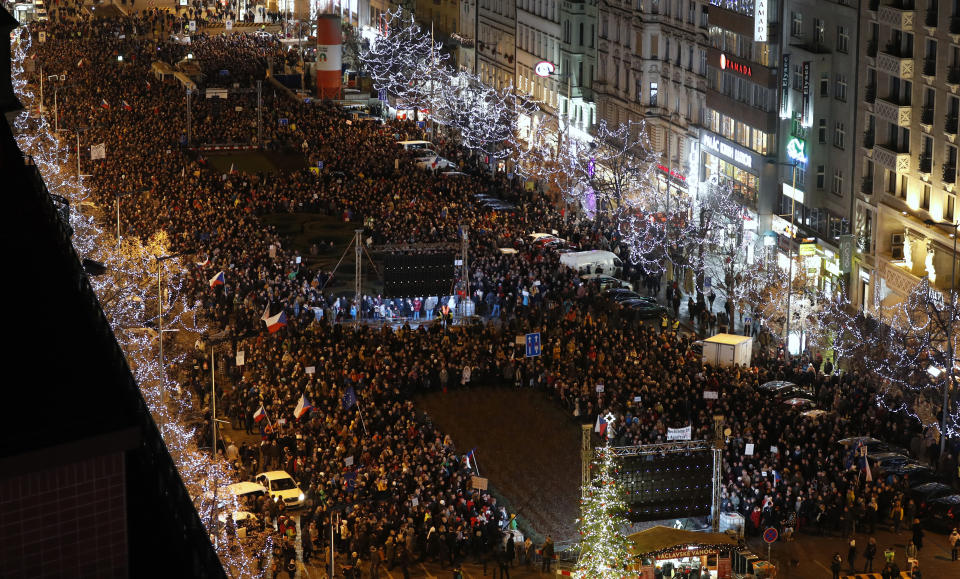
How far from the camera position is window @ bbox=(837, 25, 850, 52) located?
6812cm

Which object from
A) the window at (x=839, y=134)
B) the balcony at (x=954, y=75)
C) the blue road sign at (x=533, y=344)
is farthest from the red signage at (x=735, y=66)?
the blue road sign at (x=533, y=344)

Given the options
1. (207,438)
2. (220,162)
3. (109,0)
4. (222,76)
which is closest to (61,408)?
(207,438)

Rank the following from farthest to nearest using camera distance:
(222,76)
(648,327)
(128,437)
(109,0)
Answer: (109,0)
(222,76)
(648,327)
(128,437)

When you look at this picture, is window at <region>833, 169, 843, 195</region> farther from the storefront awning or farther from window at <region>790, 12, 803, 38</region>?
the storefront awning

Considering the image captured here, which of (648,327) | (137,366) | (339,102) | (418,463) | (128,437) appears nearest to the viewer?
(128,437)

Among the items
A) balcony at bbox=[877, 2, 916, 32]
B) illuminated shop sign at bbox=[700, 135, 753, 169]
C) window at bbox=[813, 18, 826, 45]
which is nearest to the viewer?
balcony at bbox=[877, 2, 916, 32]

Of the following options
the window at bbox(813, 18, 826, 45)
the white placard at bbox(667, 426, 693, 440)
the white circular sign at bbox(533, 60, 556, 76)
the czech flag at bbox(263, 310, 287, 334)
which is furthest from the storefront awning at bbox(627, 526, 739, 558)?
the white circular sign at bbox(533, 60, 556, 76)

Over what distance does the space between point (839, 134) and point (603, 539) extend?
137 feet

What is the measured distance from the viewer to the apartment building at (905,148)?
5959 cm

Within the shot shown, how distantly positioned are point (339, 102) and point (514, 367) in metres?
70.8

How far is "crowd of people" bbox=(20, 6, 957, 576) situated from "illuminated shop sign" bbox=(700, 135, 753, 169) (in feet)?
23.6

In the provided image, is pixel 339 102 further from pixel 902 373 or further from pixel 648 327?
pixel 902 373

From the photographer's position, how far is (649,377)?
5009cm

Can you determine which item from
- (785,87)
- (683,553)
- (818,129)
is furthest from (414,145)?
(683,553)
